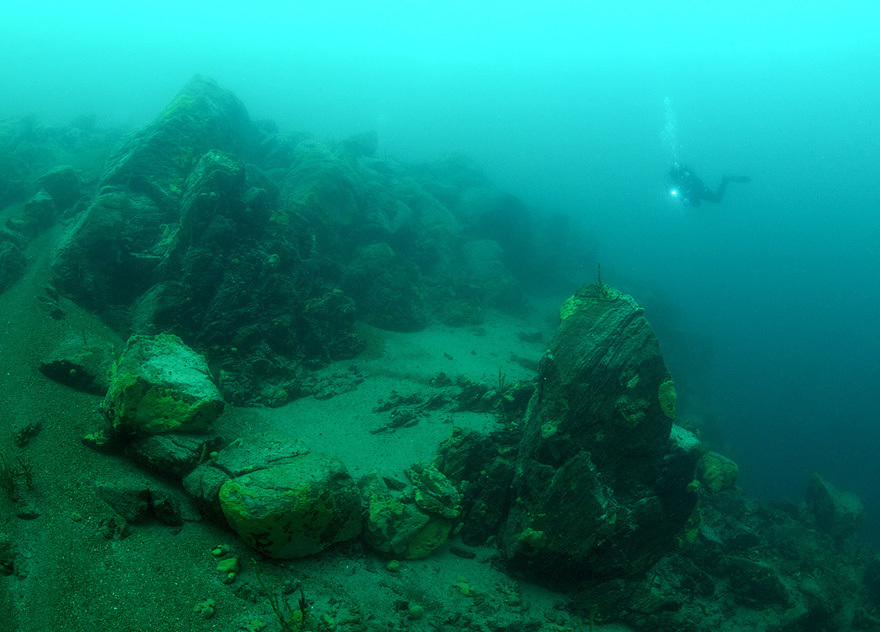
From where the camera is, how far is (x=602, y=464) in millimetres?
7426

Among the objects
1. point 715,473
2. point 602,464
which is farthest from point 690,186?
point 602,464

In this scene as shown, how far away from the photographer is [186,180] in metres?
13.2

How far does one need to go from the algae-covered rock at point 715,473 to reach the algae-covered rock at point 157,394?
45.0 feet

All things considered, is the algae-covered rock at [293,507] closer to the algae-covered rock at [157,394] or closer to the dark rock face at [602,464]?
the algae-covered rock at [157,394]

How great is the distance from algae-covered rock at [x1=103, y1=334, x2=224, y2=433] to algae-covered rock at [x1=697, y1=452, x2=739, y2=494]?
45.0 ft

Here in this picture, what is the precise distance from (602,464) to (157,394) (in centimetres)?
777

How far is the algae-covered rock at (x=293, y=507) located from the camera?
5.09 m

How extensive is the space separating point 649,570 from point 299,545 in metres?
7.37

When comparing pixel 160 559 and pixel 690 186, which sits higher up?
pixel 690 186

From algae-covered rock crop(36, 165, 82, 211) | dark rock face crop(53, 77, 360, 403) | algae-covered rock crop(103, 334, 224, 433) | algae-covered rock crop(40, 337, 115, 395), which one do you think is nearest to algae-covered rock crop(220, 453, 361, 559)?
algae-covered rock crop(103, 334, 224, 433)

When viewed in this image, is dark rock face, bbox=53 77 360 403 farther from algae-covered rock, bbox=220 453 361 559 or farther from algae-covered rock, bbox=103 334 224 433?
algae-covered rock, bbox=220 453 361 559

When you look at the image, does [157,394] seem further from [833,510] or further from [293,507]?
[833,510]

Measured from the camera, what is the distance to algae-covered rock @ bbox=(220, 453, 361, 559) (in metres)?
5.09

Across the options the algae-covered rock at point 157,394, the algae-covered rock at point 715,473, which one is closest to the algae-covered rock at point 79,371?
the algae-covered rock at point 157,394
